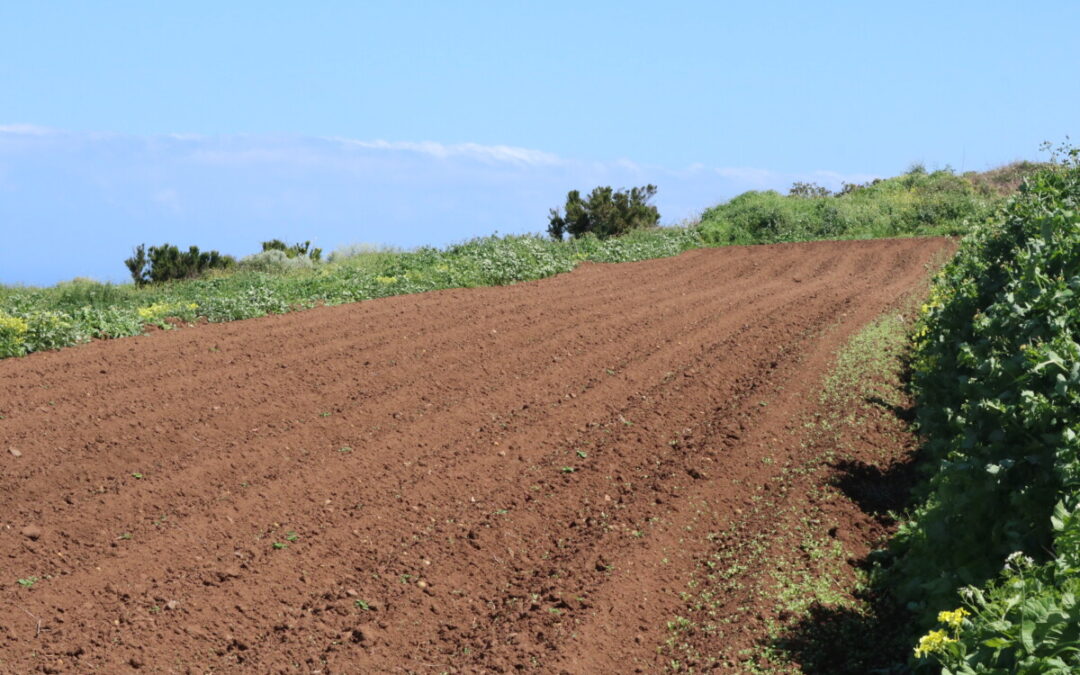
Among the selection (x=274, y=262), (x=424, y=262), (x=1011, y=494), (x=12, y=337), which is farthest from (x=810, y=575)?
(x=274, y=262)

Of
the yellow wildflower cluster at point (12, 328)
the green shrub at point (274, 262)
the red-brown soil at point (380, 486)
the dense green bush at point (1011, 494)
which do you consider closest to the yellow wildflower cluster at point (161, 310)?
the red-brown soil at point (380, 486)

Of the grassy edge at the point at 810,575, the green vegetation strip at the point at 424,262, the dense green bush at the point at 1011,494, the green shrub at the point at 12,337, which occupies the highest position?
the green vegetation strip at the point at 424,262

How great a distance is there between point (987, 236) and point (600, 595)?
7997mm

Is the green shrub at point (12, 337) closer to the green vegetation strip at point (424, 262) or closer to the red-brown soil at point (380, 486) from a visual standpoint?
the green vegetation strip at point (424, 262)

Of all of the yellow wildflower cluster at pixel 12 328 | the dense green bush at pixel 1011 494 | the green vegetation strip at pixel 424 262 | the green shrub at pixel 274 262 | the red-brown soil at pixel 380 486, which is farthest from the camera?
the green shrub at pixel 274 262

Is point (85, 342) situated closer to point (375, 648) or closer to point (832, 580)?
point (375, 648)

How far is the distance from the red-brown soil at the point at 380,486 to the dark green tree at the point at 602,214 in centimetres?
1821

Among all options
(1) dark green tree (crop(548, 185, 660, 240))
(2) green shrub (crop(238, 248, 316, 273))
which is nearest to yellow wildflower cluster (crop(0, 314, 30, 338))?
(2) green shrub (crop(238, 248, 316, 273))

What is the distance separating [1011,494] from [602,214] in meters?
27.6

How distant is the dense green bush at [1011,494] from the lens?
3.57 meters

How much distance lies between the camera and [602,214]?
3222 cm

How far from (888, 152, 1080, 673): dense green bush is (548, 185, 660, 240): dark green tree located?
2414 cm

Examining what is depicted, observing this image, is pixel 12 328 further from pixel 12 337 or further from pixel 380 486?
pixel 380 486

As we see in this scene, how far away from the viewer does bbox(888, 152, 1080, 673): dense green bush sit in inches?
140
